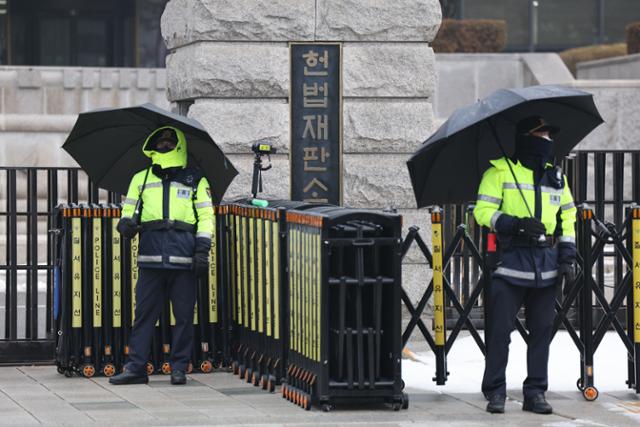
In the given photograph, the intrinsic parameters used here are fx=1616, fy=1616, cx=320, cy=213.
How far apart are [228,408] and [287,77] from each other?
394cm

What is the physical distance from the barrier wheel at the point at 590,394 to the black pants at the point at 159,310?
9.39 feet

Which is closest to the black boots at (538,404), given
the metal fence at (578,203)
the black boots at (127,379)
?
the black boots at (127,379)

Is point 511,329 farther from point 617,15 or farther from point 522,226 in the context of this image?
point 617,15

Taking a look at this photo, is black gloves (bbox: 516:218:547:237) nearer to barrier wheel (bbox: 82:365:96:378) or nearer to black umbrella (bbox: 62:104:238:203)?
black umbrella (bbox: 62:104:238:203)

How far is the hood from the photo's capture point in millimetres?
11539

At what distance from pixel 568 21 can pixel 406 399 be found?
28194mm

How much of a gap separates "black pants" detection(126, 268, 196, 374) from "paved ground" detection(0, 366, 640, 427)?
0.71 ft

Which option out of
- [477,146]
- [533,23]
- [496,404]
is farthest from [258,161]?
[533,23]

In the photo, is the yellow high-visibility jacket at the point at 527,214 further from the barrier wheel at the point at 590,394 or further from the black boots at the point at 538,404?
the barrier wheel at the point at 590,394

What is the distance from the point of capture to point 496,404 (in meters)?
10.4

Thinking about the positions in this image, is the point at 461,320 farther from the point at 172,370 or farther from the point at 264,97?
the point at 264,97

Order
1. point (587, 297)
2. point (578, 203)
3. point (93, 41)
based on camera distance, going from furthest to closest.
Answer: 1. point (93, 41)
2. point (578, 203)
3. point (587, 297)

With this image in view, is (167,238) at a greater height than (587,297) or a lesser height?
Answer: greater

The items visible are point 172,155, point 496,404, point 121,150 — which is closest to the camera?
point 496,404
